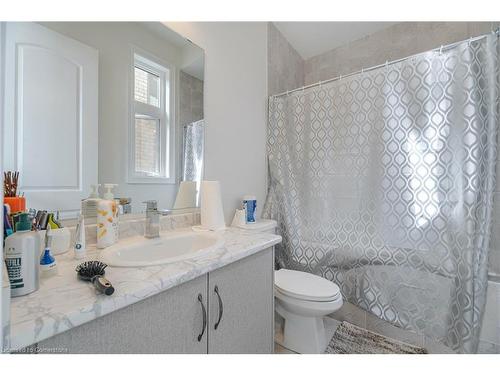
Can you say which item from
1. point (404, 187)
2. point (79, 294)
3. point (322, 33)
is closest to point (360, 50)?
point (322, 33)

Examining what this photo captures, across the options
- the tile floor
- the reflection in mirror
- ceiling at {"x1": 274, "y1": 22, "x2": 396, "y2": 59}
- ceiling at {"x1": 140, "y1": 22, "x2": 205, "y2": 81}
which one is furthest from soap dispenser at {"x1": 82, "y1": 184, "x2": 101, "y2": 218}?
ceiling at {"x1": 274, "y1": 22, "x2": 396, "y2": 59}

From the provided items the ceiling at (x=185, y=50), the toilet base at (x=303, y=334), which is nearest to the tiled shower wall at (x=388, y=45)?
the ceiling at (x=185, y=50)

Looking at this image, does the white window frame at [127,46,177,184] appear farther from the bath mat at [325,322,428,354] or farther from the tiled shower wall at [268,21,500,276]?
the bath mat at [325,322,428,354]

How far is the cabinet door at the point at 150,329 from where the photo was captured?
1.62 ft

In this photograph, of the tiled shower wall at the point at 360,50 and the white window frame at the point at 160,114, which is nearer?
the white window frame at the point at 160,114

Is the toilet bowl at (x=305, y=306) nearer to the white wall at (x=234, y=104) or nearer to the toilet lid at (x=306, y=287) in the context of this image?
the toilet lid at (x=306, y=287)

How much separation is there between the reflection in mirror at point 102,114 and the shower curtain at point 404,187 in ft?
2.72

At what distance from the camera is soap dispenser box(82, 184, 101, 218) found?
3.08 ft

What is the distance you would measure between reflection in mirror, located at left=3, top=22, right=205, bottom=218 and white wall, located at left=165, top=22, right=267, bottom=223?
95 mm

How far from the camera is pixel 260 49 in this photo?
185 centimetres
